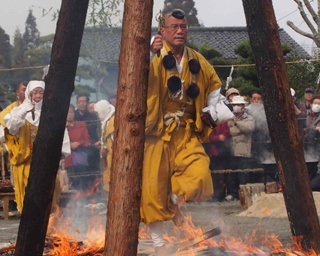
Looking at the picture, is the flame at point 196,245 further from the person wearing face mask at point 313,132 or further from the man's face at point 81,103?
the man's face at point 81,103

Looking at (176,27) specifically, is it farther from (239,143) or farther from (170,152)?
(239,143)

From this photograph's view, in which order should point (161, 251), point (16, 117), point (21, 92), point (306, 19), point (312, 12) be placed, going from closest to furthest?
point (161, 251)
point (16, 117)
point (21, 92)
point (312, 12)
point (306, 19)

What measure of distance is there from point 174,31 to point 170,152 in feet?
3.73

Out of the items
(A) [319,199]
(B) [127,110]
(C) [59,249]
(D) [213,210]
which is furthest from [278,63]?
(D) [213,210]

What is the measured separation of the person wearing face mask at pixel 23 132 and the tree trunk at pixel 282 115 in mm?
3977

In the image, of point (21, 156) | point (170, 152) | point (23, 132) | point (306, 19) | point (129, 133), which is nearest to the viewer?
point (129, 133)

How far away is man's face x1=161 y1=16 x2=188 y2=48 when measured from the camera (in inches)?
302

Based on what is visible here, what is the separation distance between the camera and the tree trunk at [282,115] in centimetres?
675

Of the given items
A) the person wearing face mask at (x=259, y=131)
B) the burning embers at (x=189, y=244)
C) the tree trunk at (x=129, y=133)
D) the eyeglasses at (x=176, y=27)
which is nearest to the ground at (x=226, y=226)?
the burning embers at (x=189, y=244)

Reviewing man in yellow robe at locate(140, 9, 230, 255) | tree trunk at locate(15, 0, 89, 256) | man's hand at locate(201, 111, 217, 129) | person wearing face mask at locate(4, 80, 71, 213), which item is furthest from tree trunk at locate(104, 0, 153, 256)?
person wearing face mask at locate(4, 80, 71, 213)

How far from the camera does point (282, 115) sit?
6.79m

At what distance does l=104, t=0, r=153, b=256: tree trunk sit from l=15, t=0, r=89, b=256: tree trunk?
89 cm

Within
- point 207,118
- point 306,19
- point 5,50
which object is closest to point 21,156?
point 207,118

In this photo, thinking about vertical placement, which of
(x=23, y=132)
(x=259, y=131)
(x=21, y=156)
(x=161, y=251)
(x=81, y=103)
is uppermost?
(x=81, y=103)
